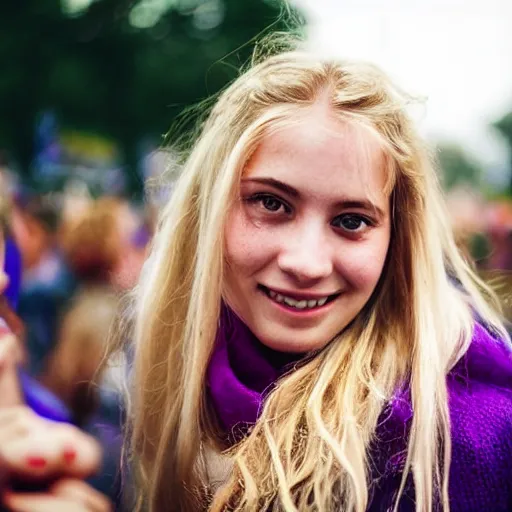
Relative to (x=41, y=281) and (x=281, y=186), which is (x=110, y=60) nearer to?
(x=41, y=281)

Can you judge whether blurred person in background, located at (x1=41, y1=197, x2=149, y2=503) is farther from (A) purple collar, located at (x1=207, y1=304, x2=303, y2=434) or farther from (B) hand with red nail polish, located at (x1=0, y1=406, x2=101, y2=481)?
(A) purple collar, located at (x1=207, y1=304, x2=303, y2=434)

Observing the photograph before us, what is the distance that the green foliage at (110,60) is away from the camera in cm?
861

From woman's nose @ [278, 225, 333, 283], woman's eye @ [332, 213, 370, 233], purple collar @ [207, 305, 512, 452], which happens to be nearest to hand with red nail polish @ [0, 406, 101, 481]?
purple collar @ [207, 305, 512, 452]

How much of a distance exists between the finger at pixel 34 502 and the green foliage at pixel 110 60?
683cm

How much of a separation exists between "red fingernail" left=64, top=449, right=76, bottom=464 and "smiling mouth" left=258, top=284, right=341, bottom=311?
449 mm

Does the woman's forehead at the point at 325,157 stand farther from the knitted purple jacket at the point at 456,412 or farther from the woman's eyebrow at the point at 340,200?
the knitted purple jacket at the point at 456,412

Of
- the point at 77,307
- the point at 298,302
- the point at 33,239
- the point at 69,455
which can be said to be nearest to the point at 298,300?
the point at 298,302

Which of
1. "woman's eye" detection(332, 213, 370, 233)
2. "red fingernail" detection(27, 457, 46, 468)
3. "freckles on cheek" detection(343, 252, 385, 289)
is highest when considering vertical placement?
"woman's eye" detection(332, 213, 370, 233)

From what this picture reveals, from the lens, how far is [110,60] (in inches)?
395

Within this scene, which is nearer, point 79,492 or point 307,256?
point 307,256

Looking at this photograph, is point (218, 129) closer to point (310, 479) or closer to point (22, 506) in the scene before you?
point (310, 479)

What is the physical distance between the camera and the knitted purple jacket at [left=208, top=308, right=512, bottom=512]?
3.55 ft

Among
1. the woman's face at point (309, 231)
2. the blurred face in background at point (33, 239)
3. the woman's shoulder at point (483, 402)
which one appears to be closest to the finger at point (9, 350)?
the woman's face at point (309, 231)

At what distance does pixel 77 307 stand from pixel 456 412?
4.14 feet
